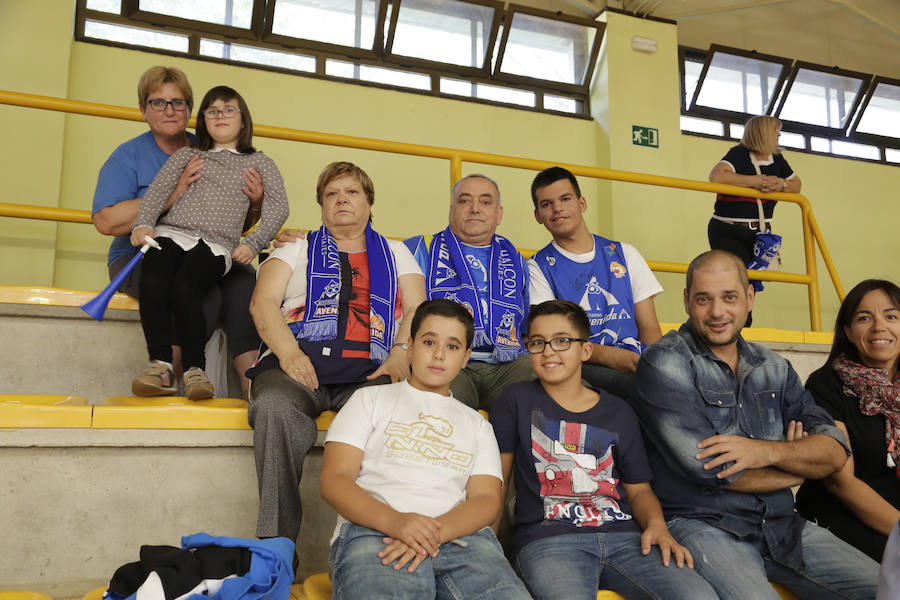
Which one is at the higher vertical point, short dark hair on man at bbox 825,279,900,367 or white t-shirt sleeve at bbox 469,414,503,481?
short dark hair on man at bbox 825,279,900,367

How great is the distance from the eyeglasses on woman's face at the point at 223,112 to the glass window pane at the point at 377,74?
296cm

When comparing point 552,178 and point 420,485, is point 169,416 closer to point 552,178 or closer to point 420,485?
point 420,485

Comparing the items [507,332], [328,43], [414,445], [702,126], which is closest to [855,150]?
[702,126]

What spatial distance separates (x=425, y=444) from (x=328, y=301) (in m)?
0.58

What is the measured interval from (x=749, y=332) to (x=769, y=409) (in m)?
1.58

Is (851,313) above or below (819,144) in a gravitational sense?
below

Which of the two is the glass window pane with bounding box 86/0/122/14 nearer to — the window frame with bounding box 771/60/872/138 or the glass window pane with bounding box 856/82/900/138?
the window frame with bounding box 771/60/872/138

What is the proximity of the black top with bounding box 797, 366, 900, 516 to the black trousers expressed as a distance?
1702 mm

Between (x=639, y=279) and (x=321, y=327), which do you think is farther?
(x=639, y=279)

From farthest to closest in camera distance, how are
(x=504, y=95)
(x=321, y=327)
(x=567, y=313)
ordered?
(x=504, y=95)
(x=321, y=327)
(x=567, y=313)

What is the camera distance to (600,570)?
168cm

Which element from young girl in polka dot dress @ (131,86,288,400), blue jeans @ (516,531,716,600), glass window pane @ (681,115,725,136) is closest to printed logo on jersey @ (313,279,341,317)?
young girl in polka dot dress @ (131,86,288,400)

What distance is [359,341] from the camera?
2.12m

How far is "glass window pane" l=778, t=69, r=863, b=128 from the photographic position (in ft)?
21.5
